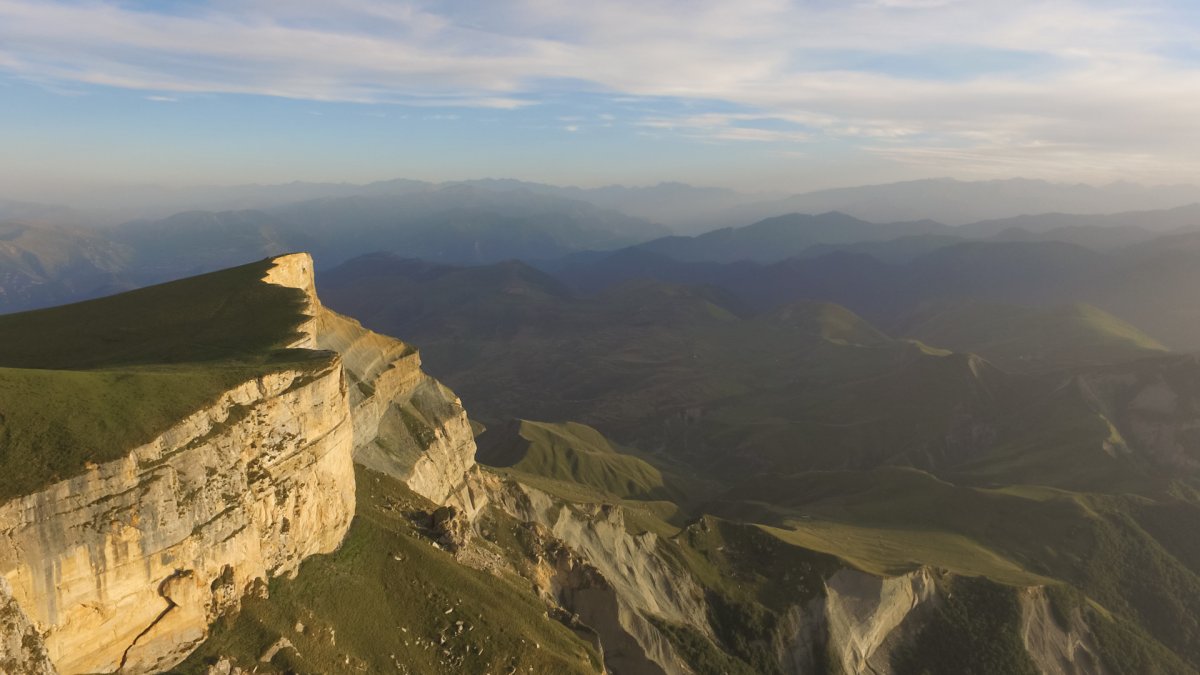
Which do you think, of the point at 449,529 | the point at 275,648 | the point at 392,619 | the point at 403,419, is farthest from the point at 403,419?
the point at 275,648

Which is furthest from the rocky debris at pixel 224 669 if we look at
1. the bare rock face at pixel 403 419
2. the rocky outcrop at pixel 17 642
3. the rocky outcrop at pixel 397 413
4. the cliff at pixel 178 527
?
the rocky outcrop at pixel 397 413

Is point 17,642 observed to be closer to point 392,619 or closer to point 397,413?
point 392,619

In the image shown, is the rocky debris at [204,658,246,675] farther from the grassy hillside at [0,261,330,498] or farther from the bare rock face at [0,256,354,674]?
the grassy hillside at [0,261,330,498]

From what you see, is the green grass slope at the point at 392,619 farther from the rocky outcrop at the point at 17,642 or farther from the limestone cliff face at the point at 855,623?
the limestone cliff face at the point at 855,623

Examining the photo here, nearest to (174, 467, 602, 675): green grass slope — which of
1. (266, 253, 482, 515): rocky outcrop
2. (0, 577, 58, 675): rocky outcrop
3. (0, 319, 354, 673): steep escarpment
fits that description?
(0, 319, 354, 673): steep escarpment

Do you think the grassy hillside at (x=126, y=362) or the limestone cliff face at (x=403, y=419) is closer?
the grassy hillside at (x=126, y=362)

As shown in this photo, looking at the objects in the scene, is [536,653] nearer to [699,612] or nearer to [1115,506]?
[699,612]
